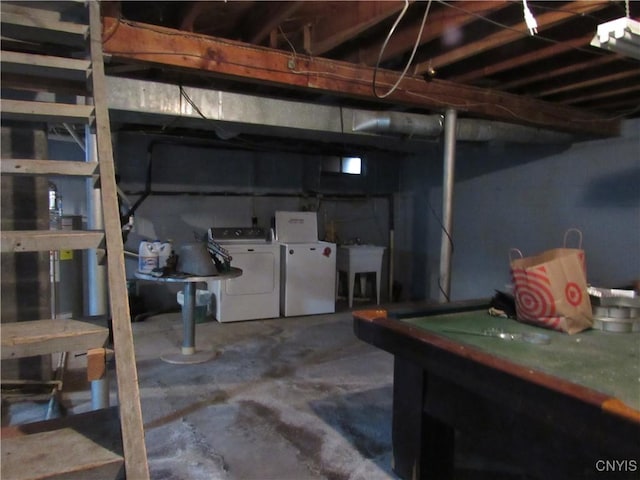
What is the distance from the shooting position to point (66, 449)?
46.8 inches

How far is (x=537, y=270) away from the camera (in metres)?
1.92

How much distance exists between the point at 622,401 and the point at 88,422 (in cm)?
149

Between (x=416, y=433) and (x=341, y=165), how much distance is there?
4.63 metres

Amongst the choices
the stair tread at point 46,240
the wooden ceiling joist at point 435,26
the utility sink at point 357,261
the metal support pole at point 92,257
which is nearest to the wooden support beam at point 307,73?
the wooden ceiling joist at point 435,26

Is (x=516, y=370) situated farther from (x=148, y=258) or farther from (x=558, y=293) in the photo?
(x=148, y=258)

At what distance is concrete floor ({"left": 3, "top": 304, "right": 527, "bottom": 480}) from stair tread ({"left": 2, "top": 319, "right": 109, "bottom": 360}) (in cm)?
111

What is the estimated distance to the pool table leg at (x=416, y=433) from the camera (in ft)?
6.36

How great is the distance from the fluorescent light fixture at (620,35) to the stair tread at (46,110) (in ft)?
6.36

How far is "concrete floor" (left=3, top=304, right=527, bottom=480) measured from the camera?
7.27 ft

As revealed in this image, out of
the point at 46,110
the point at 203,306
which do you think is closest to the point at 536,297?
the point at 46,110

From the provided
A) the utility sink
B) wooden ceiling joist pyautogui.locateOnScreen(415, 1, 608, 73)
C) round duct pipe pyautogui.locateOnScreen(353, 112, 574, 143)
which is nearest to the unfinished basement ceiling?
wooden ceiling joist pyautogui.locateOnScreen(415, 1, 608, 73)

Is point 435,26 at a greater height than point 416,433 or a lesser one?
greater

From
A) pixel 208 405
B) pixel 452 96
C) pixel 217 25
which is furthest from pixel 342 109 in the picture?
pixel 208 405

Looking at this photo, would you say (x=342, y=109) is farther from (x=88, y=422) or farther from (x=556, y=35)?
(x=88, y=422)
